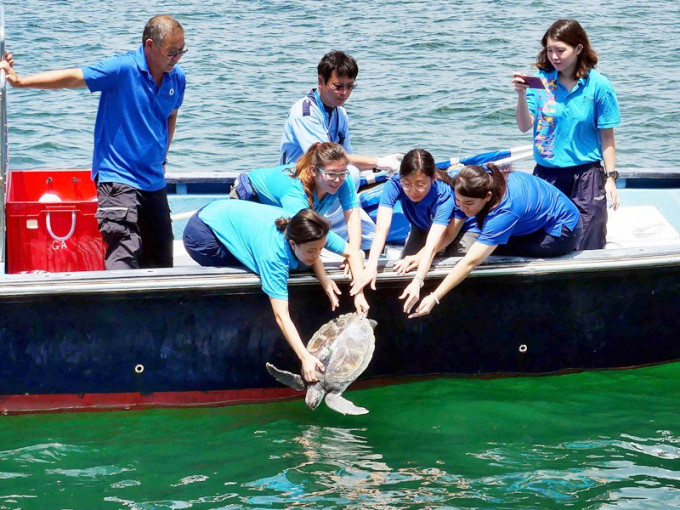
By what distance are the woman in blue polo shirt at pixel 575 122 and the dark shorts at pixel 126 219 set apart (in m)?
2.13

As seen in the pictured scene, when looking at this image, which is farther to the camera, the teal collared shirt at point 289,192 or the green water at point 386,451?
the teal collared shirt at point 289,192

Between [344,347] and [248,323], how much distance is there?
57cm

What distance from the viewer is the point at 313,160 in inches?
212

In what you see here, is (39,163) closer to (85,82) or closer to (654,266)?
(85,82)

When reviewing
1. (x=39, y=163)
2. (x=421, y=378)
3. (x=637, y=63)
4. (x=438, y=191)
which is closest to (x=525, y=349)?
(x=421, y=378)

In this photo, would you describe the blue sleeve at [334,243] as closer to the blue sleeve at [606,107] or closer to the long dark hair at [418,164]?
the long dark hair at [418,164]

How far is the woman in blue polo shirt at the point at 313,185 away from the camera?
532 cm

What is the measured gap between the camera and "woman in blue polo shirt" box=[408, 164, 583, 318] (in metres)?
5.40

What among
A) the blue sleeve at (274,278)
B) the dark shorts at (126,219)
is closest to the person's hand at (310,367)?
the blue sleeve at (274,278)

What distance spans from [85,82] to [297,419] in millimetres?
2083

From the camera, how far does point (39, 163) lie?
37.3 ft

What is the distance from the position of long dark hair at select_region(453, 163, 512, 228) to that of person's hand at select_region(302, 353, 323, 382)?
1.10m

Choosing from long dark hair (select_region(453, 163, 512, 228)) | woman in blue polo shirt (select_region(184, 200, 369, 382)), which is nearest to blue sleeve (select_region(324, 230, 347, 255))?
woman in blue polo shirt (select_region(184, 200, 369, 382))

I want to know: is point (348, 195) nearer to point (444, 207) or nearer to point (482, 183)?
point (444, 207)
